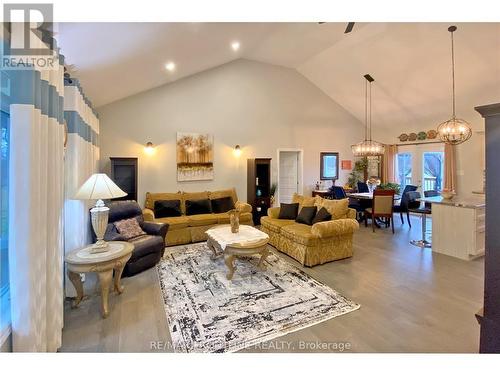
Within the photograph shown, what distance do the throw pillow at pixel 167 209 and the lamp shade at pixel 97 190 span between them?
7.97 feet

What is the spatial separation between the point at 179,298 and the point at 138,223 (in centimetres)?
172

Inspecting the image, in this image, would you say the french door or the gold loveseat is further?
the french door

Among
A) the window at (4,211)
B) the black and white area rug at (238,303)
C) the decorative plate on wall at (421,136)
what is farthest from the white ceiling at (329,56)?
the black and white area rug at (238,303)

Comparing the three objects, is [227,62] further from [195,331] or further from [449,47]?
[195,331]

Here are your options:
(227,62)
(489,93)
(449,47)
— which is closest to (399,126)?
(489,93)

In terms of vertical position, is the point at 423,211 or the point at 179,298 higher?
the point at 423,211

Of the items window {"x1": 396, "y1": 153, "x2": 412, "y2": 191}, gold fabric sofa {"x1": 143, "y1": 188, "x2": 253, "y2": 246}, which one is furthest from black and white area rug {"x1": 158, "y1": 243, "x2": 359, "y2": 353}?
window {"x1": 396, "y1": 153, "x2": 412, "y2": 191}

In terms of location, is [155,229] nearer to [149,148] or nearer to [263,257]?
[263,257]

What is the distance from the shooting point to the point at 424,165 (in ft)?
25.1

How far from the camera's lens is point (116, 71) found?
3.67 meters

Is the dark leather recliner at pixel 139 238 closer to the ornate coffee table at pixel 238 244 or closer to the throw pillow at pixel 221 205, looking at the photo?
the ornate coffee table at pixel 238 244

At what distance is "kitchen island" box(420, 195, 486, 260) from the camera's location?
4145 millimetres

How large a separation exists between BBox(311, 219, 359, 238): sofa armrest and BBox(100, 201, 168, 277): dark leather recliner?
2364mm

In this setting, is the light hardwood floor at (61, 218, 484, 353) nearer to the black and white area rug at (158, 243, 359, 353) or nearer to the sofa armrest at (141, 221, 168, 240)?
the black and white area rug at (158, 243, 359, 353)
